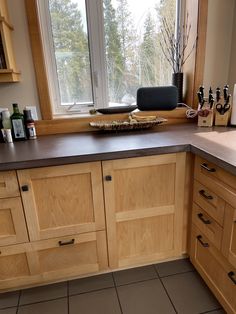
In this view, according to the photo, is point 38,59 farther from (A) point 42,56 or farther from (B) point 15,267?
(B) point 15,267

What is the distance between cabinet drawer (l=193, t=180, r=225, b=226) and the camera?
1.14m

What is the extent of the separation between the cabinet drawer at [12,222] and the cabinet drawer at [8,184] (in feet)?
0.11

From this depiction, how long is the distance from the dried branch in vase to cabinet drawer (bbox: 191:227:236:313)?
1.35 m

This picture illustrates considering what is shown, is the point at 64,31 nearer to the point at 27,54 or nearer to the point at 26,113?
the point at 27,54

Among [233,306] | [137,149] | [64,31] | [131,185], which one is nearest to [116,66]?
[64,31]

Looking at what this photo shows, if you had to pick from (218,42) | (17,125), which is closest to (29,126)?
(17,125)

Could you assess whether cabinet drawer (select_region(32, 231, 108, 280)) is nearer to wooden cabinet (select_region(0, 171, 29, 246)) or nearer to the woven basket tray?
wooden cabinet (select_region(0, 171, 29, 246))

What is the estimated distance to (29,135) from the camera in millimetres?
1593

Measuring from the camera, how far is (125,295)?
1.38 metres

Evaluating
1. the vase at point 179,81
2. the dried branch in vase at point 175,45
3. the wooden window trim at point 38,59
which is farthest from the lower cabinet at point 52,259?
the dried branch in vase at point 175,45

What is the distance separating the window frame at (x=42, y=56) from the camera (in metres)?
1.51

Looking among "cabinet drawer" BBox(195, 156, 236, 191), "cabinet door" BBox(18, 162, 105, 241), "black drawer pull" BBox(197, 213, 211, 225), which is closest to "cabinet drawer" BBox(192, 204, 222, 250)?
"black drawer pull" BBox(197, 213, 211, 225)

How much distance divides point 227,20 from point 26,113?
5.47ft

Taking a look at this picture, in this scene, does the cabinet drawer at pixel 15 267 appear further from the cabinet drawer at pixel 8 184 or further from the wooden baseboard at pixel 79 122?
the wooden baseboard at pixel 79 122
